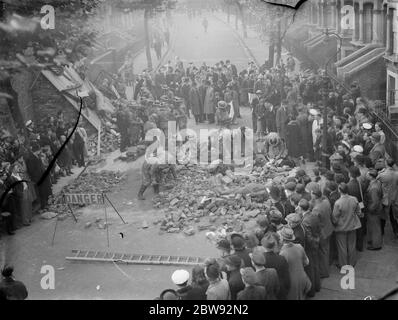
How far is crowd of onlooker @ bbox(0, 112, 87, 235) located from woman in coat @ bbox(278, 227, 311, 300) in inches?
170

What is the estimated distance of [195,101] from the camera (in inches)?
500

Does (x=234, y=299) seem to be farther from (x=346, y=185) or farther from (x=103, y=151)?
(x=103, y=151)

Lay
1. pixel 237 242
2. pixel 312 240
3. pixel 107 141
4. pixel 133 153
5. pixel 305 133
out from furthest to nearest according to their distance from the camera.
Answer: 1. pixel 107 141
2. pixel 305 133
3. pixel 133 153
4. pixel 312 240
5. pixel 237 242

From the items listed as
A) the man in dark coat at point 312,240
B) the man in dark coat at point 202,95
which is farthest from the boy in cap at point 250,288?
the man in dark coat at point 202,95

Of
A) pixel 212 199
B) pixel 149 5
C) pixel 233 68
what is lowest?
pixel 212 199

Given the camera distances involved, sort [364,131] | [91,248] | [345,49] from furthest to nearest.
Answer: [345,49] < [364,131] < [91,248]

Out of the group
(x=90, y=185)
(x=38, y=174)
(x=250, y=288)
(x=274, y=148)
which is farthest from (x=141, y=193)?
(x=250, y=288)

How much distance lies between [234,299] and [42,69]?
6962 millimetres

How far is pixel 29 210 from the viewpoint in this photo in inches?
403

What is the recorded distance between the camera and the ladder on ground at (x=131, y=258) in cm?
884

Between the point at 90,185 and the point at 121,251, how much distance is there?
7.51ft

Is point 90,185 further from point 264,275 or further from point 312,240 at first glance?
point 264,275

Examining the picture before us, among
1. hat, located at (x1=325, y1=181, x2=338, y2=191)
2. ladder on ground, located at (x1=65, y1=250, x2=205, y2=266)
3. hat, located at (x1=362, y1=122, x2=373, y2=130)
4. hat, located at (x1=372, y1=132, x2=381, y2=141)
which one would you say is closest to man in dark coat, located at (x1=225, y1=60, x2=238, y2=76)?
hat, located at (x1=362, y1=122, x2=373, y2=130)

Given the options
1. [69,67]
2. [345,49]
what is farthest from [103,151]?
[345,49]
